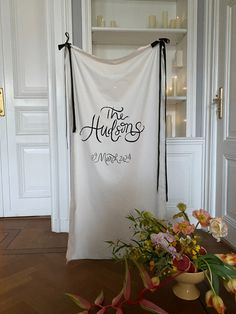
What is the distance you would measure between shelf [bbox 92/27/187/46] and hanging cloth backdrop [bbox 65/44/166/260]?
2.21 feet

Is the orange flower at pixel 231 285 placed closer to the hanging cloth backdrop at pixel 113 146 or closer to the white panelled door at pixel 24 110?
the hanging cloth backdrop at pixel 113 146

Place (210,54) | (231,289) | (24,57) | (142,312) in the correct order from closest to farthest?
(231,289)
(142,312)
(210,54)
(24,57)

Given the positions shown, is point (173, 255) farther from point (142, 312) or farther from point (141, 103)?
point (141, 103)

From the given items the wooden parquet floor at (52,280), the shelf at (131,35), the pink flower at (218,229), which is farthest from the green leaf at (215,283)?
the shelf at (131,35)

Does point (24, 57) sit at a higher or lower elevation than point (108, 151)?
higher

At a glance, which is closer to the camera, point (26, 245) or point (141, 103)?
point (141, 103)

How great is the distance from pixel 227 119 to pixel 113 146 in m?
0.90

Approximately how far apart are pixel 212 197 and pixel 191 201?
6.9 inches

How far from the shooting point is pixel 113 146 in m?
1.57

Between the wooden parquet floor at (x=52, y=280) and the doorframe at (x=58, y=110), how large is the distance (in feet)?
0.81

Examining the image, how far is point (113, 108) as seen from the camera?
1542mm

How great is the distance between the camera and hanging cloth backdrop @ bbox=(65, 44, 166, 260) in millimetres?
1512

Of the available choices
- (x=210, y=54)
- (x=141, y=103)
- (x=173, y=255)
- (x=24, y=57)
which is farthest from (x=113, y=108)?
(x=24, y=57)

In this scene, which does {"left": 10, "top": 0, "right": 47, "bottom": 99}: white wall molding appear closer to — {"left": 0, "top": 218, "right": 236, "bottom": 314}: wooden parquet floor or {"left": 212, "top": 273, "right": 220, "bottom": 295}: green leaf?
{"left": 0, "top": 218, "right": 236, "bottom": 314}: wooden parquet floor
